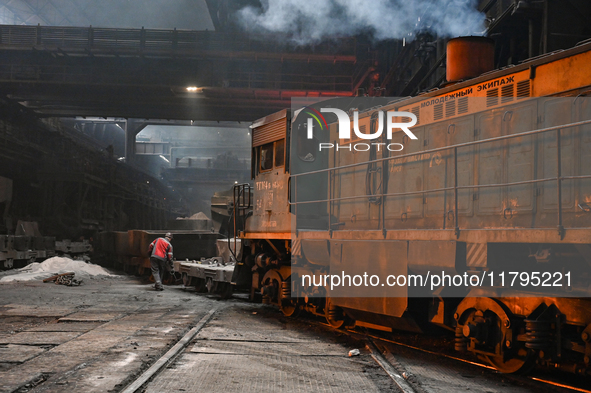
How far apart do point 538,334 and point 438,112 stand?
3055mm

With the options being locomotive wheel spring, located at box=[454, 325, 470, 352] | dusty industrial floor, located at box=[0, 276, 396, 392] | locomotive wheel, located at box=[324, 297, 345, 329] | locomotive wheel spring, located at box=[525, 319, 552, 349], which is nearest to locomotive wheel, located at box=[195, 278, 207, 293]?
dusty industrial floor, located at box=[0, 276, 396, 392]

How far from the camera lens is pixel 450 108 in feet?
20.7

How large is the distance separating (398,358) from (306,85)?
56.1 ft

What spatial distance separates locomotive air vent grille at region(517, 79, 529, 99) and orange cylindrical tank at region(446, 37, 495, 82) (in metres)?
1.72

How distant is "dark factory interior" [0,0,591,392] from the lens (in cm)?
503

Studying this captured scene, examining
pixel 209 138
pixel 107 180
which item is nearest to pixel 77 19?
pixel 209 138

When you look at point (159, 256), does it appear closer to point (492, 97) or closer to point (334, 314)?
point (334, 314)

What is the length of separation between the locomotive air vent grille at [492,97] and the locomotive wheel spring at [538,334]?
2.46 m

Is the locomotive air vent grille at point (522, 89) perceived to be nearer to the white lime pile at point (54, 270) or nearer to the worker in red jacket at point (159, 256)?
the worker in red jacket at point (159, 256)

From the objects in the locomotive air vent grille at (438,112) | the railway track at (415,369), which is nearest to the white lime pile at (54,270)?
the railway track at (415,369)

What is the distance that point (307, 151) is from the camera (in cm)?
838

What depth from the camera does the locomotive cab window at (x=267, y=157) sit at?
9.10 m

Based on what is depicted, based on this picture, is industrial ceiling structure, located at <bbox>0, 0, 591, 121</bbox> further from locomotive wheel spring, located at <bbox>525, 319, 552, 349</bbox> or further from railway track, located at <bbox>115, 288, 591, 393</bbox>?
locomotive wheel spring, located at <bbox>525, 319, 552, 349</bbox>

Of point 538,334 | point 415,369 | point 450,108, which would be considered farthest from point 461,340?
point 450,108
